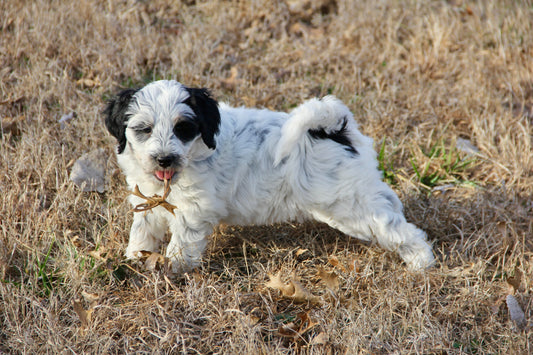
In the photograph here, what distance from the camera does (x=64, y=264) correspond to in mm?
3227

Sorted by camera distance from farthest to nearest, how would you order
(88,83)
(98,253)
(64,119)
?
(88,83) → (64,119) → (98,253)

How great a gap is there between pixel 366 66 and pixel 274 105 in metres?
1.21

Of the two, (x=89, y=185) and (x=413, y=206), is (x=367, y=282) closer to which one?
(x=413, y=206)

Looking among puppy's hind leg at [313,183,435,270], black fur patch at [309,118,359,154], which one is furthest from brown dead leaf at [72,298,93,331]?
black fur patch at [309,118,359,154]

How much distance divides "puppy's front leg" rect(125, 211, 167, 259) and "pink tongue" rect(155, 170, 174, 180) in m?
0.48

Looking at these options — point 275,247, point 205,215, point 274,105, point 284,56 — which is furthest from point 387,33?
point 205,215

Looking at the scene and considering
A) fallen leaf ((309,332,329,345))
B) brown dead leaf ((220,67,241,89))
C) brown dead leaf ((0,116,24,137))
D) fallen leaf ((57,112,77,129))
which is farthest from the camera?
brown dead leaf ((220,67,241,89))

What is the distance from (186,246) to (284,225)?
0.94 m

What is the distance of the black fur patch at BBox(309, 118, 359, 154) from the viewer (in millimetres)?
3199

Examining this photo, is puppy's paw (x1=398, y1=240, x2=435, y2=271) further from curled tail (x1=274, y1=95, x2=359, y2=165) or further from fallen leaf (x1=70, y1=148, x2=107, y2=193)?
fallen leaf (x1=70, y1=148, x2=107, y2=193)

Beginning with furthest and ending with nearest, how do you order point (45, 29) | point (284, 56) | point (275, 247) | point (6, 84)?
point (284, 56) → point (45, 29) → point (6, 84) → point (275, 247)

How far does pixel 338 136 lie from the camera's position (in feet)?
10.6

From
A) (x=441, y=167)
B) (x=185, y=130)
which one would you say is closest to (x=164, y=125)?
(x=185, y=130)

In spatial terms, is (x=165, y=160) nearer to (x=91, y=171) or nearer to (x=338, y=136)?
(x=338, y=136)
